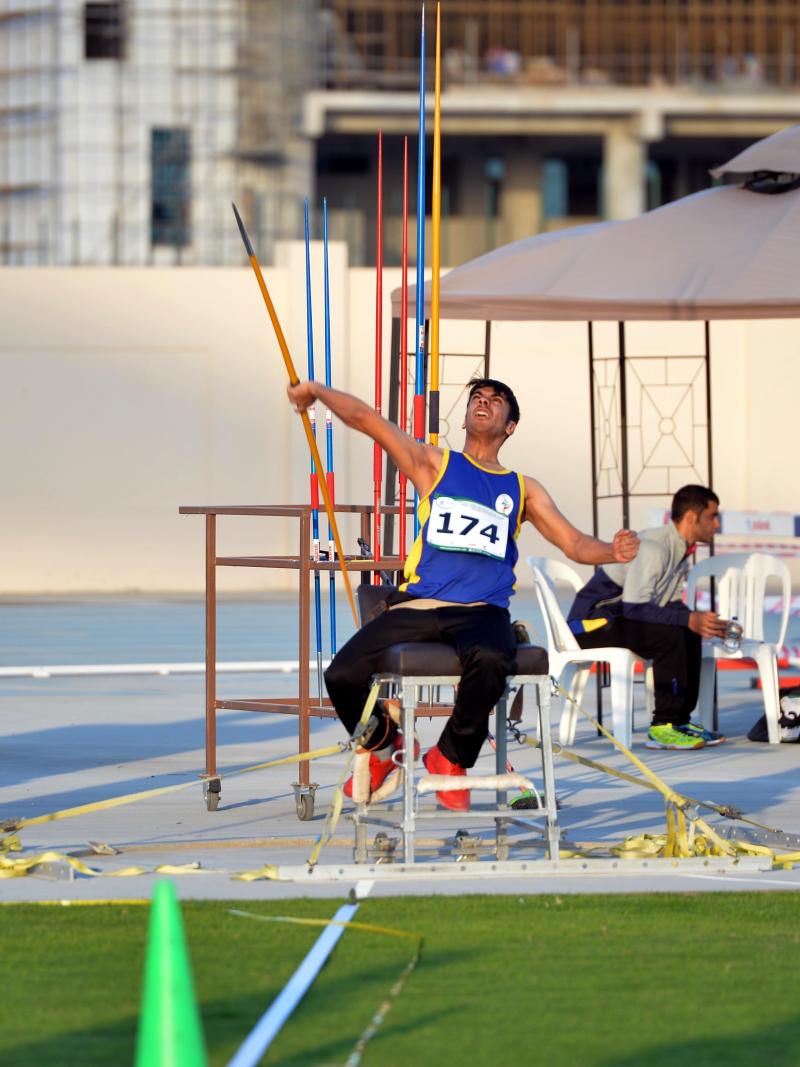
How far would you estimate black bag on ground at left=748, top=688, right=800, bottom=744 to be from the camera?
9695mm

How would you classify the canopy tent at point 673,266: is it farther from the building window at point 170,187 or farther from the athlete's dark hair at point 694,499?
the building window at point 170,187

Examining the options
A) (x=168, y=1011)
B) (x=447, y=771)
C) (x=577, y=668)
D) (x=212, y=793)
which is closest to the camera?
(x=168, y=1011)

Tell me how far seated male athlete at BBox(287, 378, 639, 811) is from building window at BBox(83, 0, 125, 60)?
93.6 ft

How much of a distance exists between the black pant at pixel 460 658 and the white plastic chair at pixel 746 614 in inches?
141

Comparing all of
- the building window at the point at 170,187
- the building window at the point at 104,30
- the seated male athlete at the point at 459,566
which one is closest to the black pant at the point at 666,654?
the seated male athlete at the point at 459,566

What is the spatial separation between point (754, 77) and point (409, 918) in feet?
90.3

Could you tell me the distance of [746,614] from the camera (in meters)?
11.1

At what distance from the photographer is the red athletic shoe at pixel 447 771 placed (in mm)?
6406

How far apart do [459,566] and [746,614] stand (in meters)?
4.87

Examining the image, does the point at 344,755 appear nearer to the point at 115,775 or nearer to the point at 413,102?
the point at 115,775

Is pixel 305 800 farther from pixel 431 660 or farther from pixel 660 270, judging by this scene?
pixel 660 270

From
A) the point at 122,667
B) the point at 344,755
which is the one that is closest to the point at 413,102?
the point at 122,667

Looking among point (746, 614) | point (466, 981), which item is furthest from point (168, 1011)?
point (746, 614)

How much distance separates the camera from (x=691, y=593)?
36.8 feet
